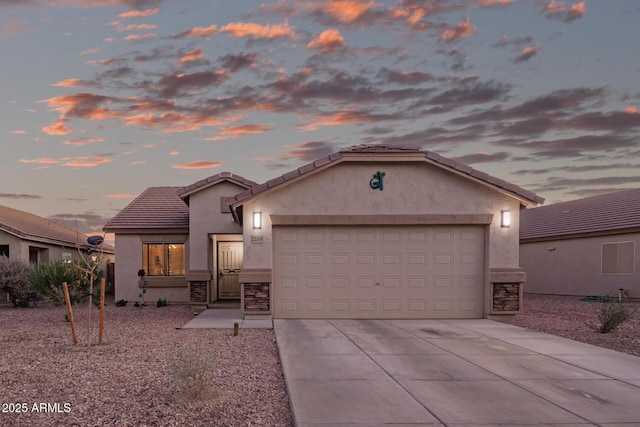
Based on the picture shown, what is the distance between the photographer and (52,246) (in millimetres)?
24125

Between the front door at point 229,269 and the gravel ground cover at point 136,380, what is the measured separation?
657 cm

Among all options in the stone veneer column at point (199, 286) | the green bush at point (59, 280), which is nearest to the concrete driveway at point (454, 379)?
the stone veneer column at point (199, 286)

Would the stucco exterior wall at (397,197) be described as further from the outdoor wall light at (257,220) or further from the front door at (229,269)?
the front door at (229,269)

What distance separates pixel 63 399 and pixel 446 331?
7.92 m

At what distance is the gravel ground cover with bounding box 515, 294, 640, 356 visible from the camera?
384 inches

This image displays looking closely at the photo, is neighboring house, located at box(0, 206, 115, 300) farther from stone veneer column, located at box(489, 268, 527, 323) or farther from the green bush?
stone veneer column, located at box(489, 268, 527, 323)

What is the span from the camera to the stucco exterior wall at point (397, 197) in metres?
12.8

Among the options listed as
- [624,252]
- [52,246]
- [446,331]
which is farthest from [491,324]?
[52,246]

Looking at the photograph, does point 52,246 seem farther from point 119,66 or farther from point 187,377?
point 187,377

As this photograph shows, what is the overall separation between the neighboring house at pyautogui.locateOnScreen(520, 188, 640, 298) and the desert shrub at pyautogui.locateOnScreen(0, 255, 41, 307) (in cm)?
2298

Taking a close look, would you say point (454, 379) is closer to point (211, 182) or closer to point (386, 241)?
point (386, 241)

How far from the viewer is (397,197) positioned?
12.9 metres

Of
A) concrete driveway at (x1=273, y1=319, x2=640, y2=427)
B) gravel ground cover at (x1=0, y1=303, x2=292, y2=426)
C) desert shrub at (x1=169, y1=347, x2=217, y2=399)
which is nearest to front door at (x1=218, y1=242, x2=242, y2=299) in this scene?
gravel ground cover at (x1=0, y1=303, x2=292, y2=426)

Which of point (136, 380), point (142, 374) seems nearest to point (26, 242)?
point (142, 374)
